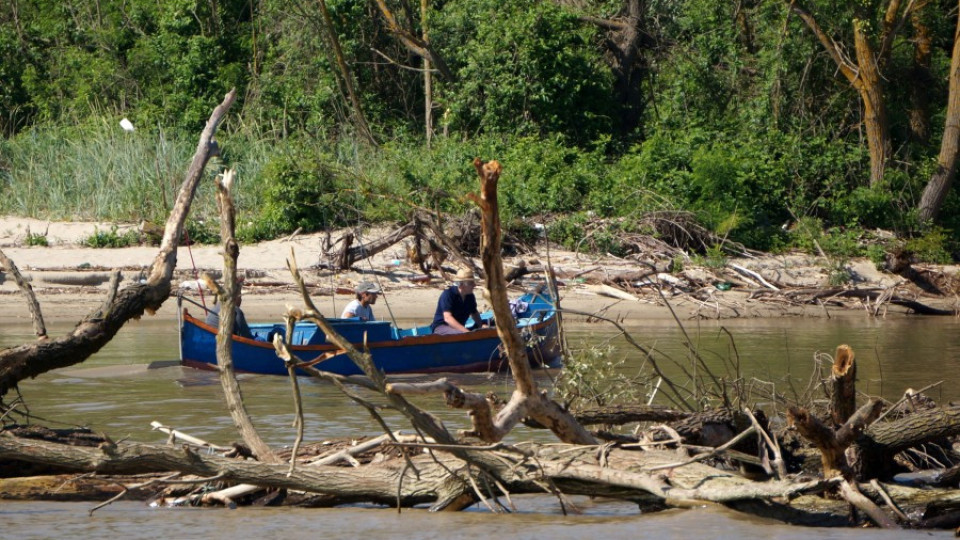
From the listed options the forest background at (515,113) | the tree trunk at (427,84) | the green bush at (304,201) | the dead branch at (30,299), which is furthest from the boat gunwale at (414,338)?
the tree trunk at (427,84)

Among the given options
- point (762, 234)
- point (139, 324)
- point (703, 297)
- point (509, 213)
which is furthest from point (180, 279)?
point (762, 234)

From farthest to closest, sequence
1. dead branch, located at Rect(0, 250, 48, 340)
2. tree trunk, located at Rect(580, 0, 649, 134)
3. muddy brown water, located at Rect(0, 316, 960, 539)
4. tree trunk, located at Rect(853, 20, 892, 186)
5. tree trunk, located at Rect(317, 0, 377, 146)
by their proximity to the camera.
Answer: tree trunk, located at Rect(580, 0, 649, 134)
tree trunk, located at Rect(317, 0, 377, 146)
tree trunk, located at Rect(853, 20, 892, 186)
dead branch, located at Rect(0, 250, 48, 340)
muddy brown water, located at Rect(0, 316, 960, 539)

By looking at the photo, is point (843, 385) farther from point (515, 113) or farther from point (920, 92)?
point (515, 113)

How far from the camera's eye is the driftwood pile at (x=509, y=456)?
6145 mm

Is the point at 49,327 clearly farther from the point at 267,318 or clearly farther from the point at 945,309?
the point at 945,309

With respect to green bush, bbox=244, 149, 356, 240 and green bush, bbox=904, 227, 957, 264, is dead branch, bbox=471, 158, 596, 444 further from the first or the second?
green bush, bbox=904, 227, 957, 264

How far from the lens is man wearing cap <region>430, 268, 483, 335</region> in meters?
13.5

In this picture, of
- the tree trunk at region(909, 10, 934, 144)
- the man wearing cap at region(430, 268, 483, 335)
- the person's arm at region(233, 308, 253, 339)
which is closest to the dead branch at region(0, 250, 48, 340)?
the person's arm at region(233, 308, 253, 339)

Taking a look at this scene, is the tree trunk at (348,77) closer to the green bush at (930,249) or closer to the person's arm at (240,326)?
the green bush at (930,249)

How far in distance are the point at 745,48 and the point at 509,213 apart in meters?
7.90

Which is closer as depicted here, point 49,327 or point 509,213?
point 49,327

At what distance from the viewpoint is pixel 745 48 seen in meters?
24.9

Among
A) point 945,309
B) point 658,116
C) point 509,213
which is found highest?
point 658,116

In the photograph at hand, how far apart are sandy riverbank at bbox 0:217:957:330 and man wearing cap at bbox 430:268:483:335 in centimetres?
340
